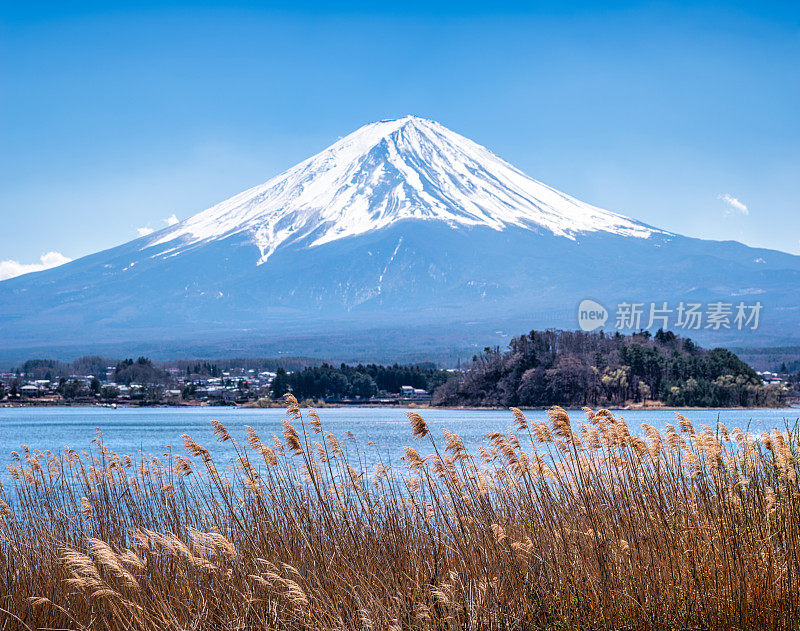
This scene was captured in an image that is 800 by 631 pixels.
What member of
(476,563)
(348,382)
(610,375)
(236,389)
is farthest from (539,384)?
(476,563)

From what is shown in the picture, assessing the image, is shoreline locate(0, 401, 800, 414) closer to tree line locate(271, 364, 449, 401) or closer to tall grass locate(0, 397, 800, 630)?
tree line locate(271, 364, 449, 401)

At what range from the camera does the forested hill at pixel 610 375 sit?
291ft

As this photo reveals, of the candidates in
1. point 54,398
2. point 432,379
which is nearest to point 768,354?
point 432,379

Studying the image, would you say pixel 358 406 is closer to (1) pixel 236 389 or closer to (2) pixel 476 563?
(1) pixel 236 389

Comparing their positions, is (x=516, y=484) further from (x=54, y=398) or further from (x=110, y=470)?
(x=54, y=398)

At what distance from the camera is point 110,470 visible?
10.8 meters

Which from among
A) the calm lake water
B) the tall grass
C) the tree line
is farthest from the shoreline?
the tall grass

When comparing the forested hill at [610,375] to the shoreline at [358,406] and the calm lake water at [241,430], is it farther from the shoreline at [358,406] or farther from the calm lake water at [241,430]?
the calm lake water at [241,430]

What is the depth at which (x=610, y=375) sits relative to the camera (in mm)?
92188

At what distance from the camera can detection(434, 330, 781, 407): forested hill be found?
291 ft

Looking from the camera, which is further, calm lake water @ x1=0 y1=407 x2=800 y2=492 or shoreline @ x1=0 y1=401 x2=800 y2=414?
shoreline @ x1=0 y1=401 x2=800 y2=414

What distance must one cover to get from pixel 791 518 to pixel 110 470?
23.0 ft

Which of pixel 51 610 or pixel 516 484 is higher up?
pixel 516 484

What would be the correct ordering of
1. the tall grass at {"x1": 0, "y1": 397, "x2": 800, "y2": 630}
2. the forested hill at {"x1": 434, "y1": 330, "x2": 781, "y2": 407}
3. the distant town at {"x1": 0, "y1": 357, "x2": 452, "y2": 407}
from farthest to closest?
the distant town at {"x1": 0, "y1": 357, "x2": 452, "y2": 407}
the forested hill at {"x1": 434, "y1": 330, "x2": 781, "y2": 407}
the tall grass at {"x1": 0, "y1": 397, "x2": 800, "y2": 630}
